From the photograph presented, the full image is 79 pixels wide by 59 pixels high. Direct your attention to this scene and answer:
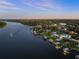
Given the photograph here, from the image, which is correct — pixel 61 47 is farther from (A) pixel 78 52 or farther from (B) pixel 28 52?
(B) pixel 28 52

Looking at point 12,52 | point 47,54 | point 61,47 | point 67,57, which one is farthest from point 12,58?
point 61,47

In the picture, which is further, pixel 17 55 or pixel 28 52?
pixel 28 52

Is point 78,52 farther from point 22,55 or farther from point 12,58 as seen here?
point 12,58

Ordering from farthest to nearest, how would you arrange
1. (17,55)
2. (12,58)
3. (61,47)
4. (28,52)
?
(61,47)
(28,52)
(17,55)
(12,58)

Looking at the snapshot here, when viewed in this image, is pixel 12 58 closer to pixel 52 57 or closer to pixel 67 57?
pixel 52 57

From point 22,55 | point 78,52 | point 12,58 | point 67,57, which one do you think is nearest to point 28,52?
point 22,55

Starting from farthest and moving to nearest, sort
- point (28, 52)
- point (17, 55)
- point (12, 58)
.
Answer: point (28, 52) < point (17, 55) < point (12, 58)

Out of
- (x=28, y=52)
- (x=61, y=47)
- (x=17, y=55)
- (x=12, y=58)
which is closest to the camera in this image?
(x=12, y=58)

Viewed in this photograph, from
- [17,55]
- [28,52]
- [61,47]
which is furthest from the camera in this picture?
[61,47]

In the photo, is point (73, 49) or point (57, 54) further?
point (73, 49)
